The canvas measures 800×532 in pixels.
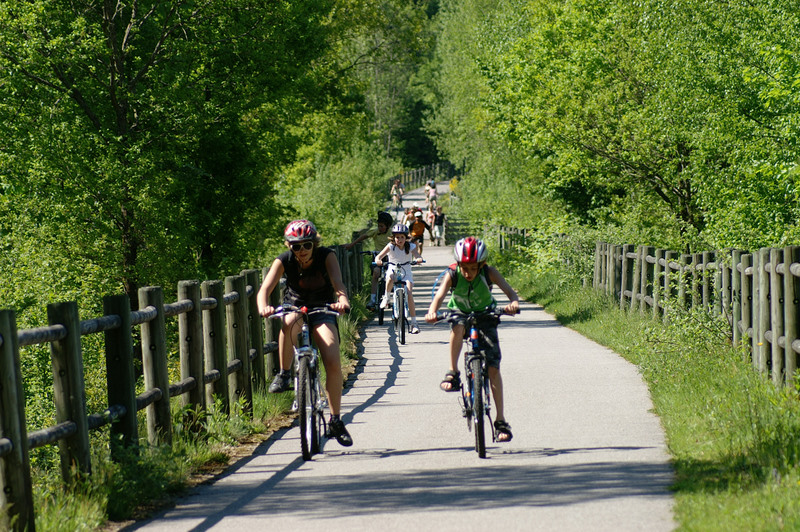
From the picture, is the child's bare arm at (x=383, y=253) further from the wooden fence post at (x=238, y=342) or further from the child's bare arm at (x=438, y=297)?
the child's bare arm at (x=438, y=297)

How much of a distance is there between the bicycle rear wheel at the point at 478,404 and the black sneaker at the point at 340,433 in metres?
1.04

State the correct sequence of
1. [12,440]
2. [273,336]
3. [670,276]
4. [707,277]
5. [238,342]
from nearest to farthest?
[12,440] → [238,342] → [273,336] → [707,277] → [670,276]

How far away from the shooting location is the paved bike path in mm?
6438

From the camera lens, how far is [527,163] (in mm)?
40344

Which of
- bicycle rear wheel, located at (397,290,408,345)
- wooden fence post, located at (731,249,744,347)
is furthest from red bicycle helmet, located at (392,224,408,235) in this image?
wooden fence post, located at (731,249,744,347)

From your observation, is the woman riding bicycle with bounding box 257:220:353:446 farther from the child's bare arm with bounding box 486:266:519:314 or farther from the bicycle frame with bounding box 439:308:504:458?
the child's bare arm with bounding box 486:266:519:314

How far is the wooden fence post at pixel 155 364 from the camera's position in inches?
344

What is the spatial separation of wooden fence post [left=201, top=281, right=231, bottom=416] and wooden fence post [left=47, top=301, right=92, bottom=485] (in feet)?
9.63

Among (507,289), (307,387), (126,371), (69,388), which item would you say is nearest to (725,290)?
(507,289)

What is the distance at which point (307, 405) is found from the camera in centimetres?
869

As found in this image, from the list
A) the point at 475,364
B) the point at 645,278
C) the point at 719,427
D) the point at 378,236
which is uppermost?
the point at 378,236

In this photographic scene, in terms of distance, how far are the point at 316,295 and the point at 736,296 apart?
19.1 ft

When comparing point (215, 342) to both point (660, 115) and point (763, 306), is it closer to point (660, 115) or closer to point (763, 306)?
point (763, 306)

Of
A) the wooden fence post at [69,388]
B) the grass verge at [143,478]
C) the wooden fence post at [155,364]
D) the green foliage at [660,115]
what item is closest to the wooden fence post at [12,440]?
the grass verge at [143,478]
